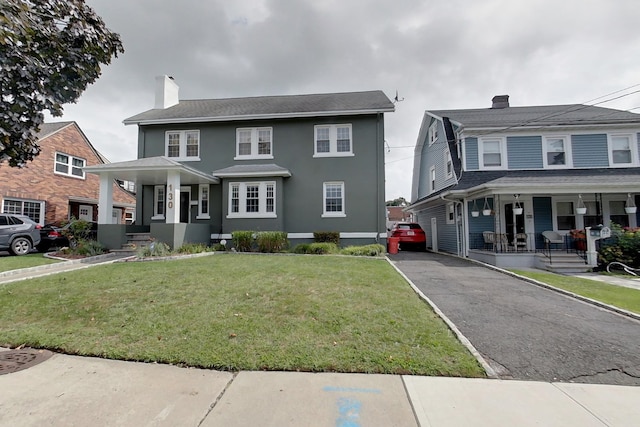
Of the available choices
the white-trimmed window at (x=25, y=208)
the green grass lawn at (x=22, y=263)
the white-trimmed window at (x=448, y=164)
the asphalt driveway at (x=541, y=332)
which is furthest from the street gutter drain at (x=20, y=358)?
the white-trimmed window at (x=25, y=208)

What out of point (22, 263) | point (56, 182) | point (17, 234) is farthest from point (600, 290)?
point (56, 182)

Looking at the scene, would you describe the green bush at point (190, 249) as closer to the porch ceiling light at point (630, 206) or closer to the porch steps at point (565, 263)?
the porch steps at point (565, 263)

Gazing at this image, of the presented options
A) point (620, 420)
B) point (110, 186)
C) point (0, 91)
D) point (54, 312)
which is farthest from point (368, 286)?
point (110, 186)

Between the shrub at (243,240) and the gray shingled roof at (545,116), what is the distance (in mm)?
11694

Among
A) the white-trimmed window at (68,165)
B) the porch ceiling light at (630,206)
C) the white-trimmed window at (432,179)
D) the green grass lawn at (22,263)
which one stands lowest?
the green grass lawn at (22,263)

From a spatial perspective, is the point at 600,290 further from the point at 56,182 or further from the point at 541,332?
the point at 56,182

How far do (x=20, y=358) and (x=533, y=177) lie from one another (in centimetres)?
1687

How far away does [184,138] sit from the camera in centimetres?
1554

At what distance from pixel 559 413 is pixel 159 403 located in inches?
143

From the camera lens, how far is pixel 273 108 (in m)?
15.3

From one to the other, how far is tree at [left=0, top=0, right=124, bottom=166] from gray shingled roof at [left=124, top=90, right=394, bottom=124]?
10.7m

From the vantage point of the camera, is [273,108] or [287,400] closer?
[287,400]

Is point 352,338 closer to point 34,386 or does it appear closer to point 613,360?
point 613,360

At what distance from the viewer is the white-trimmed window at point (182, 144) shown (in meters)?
15.5
